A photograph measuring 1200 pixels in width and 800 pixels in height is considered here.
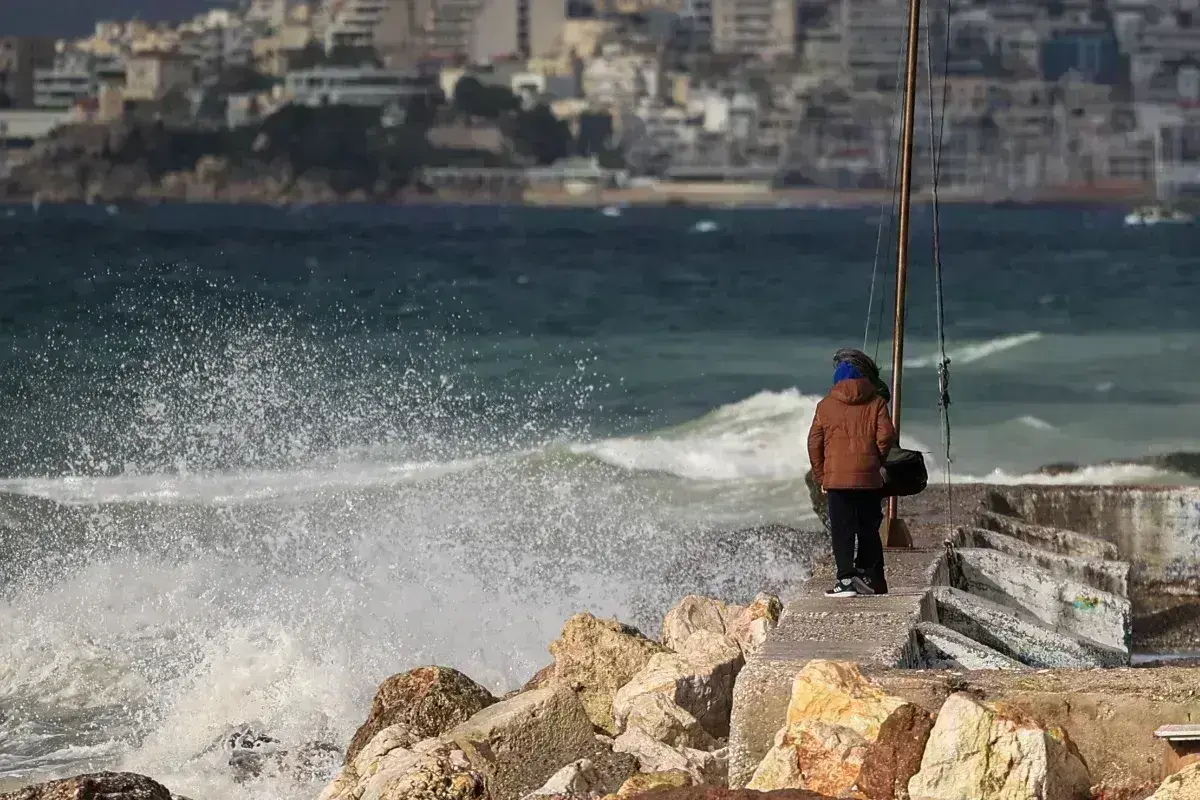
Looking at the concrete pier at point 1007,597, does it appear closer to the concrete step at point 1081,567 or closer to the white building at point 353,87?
the concrete step at point 1081,567

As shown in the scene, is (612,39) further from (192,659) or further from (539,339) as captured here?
(192,659)

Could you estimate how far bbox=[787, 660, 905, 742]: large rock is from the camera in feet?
22.9

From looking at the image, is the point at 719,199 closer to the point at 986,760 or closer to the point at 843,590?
the point at 843,590

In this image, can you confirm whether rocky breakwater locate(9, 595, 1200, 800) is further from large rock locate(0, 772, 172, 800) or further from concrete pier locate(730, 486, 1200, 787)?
concrete pier locate(730, 486, 1200, 787)

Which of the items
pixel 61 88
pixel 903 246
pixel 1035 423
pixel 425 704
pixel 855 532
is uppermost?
pixel 903 246

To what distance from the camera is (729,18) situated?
198125 millimetres

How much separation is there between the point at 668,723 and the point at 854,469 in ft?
4.58

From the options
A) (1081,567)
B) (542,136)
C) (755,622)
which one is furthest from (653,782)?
(542,136)

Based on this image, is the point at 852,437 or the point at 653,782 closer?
the point at 653,782

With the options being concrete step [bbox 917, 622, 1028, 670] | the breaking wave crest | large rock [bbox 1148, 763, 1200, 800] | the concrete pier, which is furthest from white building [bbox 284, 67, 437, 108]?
large rock [bbox 1148, 763, 1200, 800]

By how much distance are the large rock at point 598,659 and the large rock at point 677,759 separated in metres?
1.33

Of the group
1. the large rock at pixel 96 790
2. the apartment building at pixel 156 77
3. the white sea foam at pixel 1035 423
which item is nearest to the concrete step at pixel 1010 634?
the large rock at pixel 96 790

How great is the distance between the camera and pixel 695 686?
864 centimetres

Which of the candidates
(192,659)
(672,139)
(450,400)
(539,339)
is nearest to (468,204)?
(672,139)
